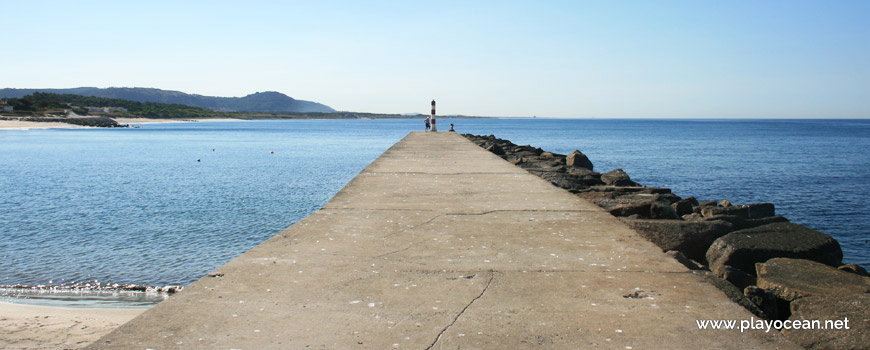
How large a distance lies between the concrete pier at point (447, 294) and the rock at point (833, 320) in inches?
14.1

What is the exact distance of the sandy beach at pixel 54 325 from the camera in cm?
467

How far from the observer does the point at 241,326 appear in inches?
105

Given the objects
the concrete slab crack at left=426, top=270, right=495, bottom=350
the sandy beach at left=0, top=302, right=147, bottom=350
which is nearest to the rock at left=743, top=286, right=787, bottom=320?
the concrete slab crack at left=426, top=270, right=495, bottom=350

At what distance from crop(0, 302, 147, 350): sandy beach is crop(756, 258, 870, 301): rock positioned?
480 centimetres

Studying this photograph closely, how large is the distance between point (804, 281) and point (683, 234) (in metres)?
1.43

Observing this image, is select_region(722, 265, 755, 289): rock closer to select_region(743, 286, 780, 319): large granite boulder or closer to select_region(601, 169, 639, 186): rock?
select_region(743, 286, 780, 319): large granite boulder

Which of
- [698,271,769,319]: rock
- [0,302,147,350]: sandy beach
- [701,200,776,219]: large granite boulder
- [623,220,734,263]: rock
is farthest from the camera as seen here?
[701,200,776,219]: large granite boulder

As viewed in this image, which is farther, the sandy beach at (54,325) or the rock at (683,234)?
the rock at (683,234)

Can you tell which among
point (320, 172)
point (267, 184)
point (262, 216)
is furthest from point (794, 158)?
point (262, 216)

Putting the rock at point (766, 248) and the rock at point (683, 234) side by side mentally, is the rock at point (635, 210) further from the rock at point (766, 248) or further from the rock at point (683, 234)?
the rock at point (766, 248)

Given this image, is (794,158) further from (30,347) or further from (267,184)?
(30,347)

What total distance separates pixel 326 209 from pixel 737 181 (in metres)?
18.3

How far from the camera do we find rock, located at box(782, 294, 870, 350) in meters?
2.82

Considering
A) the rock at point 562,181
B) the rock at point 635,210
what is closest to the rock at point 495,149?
the rock at point 562,181
